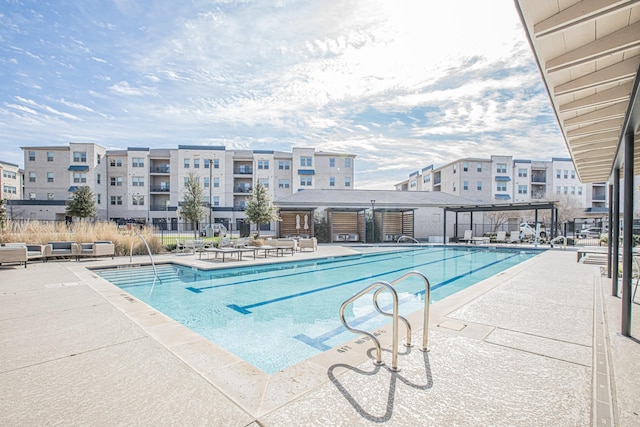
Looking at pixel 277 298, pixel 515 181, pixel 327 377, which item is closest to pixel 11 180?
pixel 277 298

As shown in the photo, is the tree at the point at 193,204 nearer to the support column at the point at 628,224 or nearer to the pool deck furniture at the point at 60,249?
the pool deck furniture at the point at 60,249

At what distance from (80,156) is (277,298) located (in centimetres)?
4737

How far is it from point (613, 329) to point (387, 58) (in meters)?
8.40

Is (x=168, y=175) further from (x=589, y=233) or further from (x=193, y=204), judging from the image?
(x=589, y=233)

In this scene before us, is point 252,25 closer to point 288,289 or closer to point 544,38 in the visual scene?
point 288,289

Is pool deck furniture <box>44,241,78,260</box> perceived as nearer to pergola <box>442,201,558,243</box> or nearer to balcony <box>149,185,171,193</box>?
pergola <box>442,201,558,243</box>

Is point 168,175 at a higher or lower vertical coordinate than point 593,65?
higher

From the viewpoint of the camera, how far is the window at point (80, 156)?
4275 centimetres

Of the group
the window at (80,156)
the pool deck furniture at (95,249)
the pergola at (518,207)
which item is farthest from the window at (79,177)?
the pergola at (518,207)

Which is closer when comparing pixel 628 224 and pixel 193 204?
pixel 628 224

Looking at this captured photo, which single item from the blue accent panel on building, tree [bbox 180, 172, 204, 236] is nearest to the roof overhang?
tree [bbox 180, 172, 204, 236]

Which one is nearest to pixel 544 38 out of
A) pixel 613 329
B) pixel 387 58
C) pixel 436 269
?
pixel 613 329

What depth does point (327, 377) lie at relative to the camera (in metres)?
3.10

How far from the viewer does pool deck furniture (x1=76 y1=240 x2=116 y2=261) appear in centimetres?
1267
